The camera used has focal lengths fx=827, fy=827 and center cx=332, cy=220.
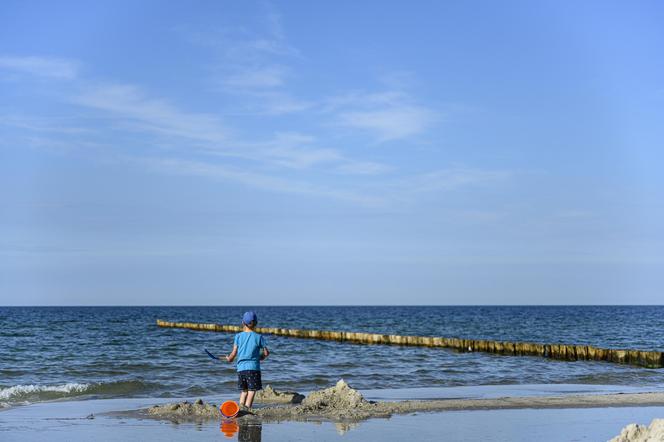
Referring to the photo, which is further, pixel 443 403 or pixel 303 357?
pixel 303 357

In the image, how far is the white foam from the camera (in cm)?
1783

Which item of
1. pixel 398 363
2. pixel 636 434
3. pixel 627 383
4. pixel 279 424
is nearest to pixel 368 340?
pixel 398 363

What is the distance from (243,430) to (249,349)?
1336mm

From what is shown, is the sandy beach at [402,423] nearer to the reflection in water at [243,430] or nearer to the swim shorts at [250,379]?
the reflection in water at [243,430]

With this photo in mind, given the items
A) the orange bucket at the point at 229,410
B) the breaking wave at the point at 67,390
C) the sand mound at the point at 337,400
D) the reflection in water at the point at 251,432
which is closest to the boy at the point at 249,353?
the orange bucket at the point at 229,410

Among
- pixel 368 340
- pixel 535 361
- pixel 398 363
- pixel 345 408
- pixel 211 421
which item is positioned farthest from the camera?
pixel 368 340

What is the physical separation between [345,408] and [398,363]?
51.0ft

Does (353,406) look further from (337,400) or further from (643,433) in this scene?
(643,433)

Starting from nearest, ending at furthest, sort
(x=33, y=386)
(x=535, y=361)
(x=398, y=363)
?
(x=33, y=386) < (x=398, y=363) < (x=535, y=361)

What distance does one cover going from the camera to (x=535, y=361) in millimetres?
29859

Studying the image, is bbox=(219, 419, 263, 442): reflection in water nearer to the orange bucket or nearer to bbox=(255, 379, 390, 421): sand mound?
the orange bucket

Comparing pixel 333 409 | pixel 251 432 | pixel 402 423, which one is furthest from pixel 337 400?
pixel 251 432

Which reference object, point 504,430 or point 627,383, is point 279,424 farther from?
point 627,383

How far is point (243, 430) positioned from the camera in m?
10.7
